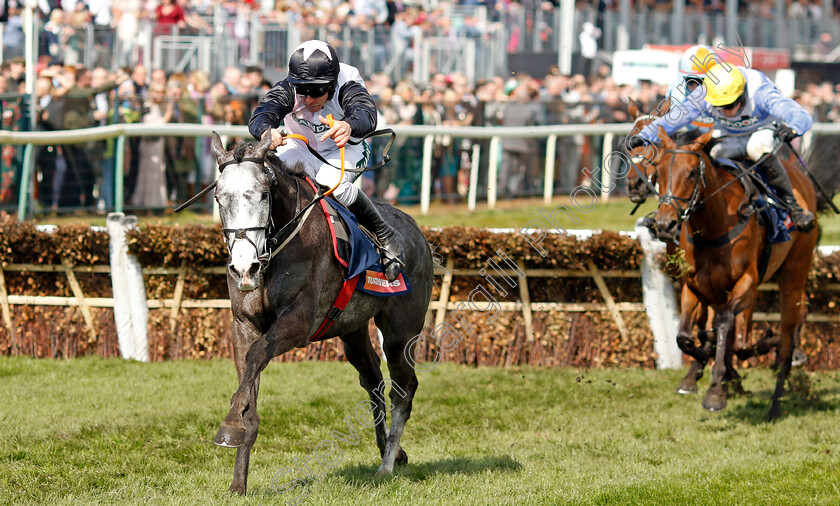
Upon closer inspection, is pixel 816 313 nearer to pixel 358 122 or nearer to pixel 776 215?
pixel 776 215

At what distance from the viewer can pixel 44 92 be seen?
12.2 meters

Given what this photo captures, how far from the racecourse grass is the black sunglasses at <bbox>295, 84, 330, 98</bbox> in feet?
6.64

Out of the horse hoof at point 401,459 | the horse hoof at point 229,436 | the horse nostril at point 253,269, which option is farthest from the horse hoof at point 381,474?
the horse nostril at point 253,269

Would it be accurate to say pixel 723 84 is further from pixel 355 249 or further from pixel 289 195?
pixel 289 195

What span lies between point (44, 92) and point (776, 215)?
811 centimetres

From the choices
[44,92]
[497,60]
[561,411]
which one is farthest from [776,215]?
[497,60]

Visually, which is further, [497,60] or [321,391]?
[497,60]

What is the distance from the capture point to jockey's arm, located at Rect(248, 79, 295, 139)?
17.6 ft

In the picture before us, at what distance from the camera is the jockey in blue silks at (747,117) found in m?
7.98

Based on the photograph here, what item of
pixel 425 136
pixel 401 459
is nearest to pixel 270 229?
pixel 401 459

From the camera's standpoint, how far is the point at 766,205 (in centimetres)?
809

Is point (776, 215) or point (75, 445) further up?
point (776, 215)

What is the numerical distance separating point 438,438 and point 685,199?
Result: 91.5 inches

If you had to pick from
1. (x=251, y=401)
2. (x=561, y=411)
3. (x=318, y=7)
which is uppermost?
(x=318, y=7)
